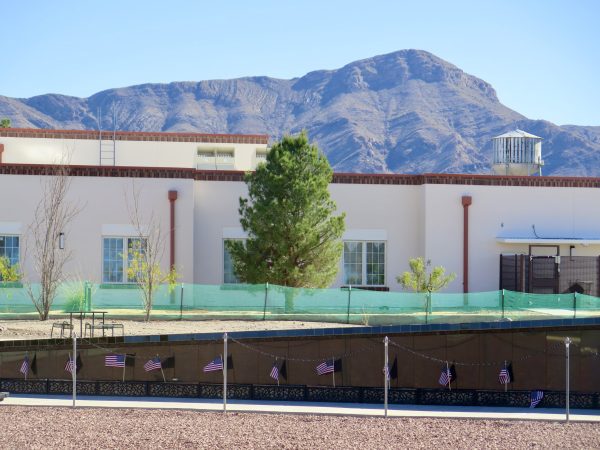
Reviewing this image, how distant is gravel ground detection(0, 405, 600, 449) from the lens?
16594 mm

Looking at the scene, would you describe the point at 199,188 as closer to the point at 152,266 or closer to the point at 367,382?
the point at 152,266

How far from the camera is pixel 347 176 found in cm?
3728

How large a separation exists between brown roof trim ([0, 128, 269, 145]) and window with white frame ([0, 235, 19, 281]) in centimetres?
1255

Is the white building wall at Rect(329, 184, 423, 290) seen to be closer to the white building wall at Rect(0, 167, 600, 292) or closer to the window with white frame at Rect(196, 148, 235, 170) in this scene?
the white building wall at Rect(0, 167, 600, 292)

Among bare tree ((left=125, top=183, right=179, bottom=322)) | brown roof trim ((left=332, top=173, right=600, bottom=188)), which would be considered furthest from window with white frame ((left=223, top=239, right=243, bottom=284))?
brown roof trim ((left=332, top=173, right=600, bottom=188))

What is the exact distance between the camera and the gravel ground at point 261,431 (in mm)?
16594

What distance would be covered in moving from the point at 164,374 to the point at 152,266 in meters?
10.9

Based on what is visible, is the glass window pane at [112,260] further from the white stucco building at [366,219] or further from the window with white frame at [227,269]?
the window with white frame at [227,269]

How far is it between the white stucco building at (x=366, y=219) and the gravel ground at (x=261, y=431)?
16.7 meters

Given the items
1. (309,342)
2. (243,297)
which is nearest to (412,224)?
(243,297)

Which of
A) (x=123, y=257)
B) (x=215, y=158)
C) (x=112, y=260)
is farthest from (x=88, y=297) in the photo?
(x=215, y=158)

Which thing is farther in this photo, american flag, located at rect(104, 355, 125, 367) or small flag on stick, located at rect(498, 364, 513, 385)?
american flag, located at rect(104, 355, 125, 367)

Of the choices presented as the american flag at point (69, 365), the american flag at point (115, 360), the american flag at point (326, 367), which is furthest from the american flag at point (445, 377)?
the american flag at point (69, 365)

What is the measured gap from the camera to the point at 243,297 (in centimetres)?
3055
